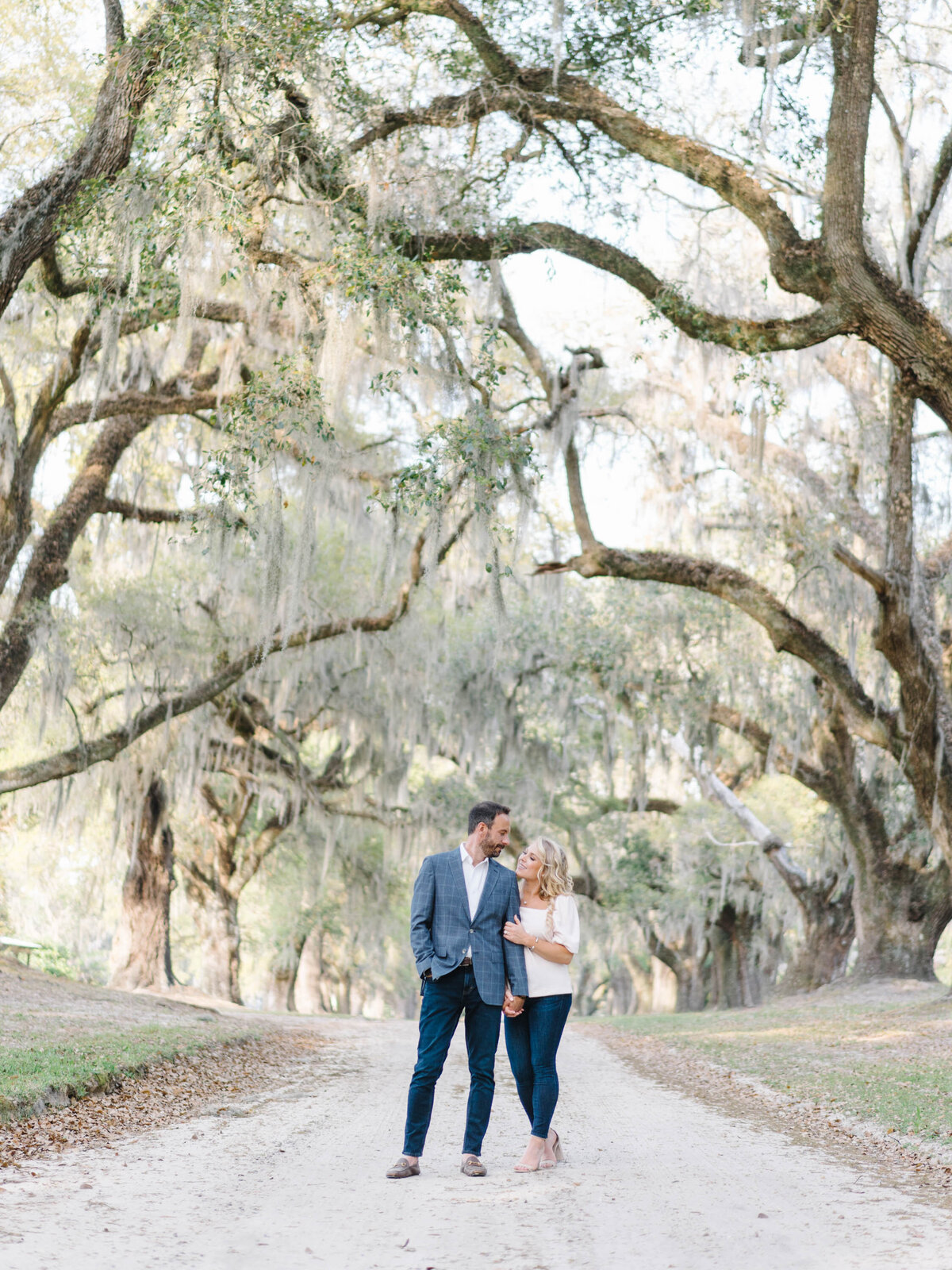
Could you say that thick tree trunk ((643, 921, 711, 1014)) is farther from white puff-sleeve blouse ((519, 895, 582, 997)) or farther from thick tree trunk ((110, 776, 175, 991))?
white puff-sleeve blouse ((519, 895, 582, 997))

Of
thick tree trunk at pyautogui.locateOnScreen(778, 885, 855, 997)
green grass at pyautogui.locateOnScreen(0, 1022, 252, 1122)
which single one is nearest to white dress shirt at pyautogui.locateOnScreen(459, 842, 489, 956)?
green grass at pyautogui.locateOnScreen(0, 1022, 252, 1122)

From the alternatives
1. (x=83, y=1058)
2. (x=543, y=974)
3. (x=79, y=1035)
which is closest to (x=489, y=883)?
(x=543, y=974)

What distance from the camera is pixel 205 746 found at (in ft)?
50.1

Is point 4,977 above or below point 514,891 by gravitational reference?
below

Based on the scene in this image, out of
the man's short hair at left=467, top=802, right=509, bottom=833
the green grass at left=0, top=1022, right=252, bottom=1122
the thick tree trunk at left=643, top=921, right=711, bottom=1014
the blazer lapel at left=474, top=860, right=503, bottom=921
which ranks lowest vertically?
the thick tree trunk at left=643, top=921, right=711, bottom=1014

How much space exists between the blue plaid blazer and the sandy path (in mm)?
690

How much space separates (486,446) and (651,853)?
1323 cm

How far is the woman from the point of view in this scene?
4.37m

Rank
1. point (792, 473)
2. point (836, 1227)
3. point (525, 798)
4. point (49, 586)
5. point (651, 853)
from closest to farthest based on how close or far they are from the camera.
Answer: point (836, 1227), point (49, 586), point (792, 473), point (525, 798), point (651, 853)

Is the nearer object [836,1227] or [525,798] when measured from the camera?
[836,1227]

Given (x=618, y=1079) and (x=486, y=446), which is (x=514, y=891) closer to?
(x=618, y=1079)

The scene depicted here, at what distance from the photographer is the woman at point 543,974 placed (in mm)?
4371

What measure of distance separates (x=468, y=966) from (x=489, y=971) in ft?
0.27

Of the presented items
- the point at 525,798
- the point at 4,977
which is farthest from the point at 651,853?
the point at 4,977
